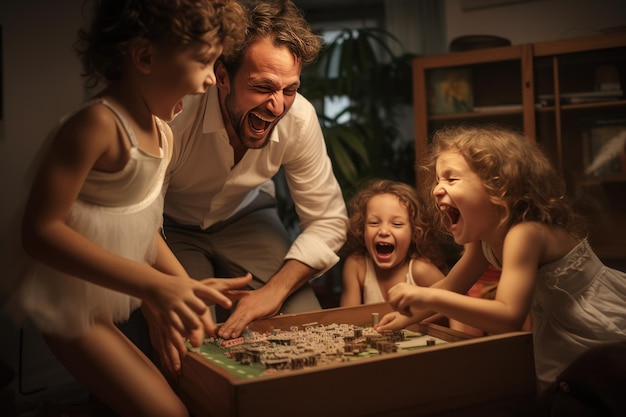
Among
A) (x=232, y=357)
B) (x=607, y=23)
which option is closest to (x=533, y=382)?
(x=232, y=357)

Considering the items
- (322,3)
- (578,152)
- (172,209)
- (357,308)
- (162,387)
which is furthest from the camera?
(322,3)

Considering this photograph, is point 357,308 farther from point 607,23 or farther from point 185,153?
point 607,23

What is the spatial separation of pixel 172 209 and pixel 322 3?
1805 mm

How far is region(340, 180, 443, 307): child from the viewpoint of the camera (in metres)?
2.08

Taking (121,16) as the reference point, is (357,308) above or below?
below

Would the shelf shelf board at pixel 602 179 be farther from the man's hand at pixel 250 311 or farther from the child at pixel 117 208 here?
the child at pixel 117 208

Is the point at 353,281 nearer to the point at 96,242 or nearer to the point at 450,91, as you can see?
the point at 96,242

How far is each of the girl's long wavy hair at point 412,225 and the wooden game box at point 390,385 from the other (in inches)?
26.1

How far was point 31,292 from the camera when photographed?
1149 millimetres

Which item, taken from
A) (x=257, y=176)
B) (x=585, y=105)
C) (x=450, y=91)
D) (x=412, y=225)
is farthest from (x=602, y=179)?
(x=257, y=176)

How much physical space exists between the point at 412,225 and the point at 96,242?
1.16m

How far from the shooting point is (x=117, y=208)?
120cm

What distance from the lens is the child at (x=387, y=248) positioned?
81.7 inches

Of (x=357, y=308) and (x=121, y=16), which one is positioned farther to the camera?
(x=357, y=308)
